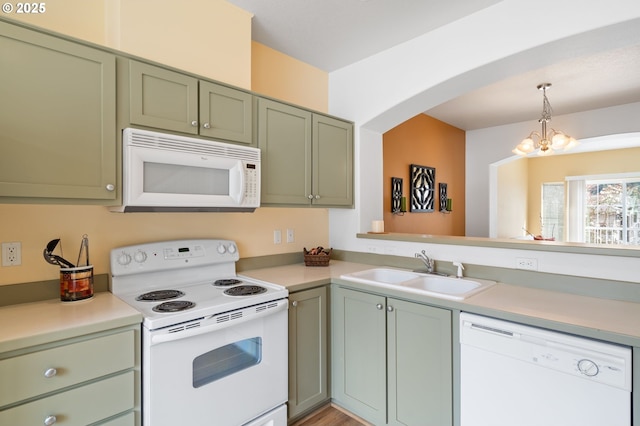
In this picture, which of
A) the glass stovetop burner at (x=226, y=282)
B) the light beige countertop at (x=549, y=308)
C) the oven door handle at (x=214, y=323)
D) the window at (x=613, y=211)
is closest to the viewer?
the light beige countertop at (x=549, y=308)

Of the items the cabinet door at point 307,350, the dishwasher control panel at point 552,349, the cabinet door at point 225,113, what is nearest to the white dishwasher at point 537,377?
the dishwasher control panel at point 552,349

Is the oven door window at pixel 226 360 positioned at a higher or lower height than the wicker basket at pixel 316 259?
lower

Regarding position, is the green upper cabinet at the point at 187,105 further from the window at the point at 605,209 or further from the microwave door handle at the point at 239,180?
the window at the point at 605,209

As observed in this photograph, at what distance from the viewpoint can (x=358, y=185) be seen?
9.72ft

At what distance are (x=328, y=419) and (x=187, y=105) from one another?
2176mm

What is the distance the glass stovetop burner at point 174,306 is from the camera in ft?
5.18

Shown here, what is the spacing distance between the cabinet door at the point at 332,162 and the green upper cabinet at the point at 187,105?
649 millimetres

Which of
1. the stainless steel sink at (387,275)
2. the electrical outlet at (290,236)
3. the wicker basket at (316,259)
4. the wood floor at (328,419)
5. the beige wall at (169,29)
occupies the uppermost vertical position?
the beige wall at (169,29)

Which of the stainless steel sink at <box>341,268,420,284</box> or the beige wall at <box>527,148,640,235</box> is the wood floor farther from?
the beige wall at <box>527,148,640,235</box>

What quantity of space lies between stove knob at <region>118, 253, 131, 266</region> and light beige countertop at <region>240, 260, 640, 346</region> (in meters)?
0.81

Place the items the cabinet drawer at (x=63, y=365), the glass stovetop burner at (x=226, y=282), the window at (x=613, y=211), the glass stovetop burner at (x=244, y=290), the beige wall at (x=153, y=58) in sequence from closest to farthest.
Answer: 1. the cabinet drawer at (x=63, y=365)
2. the beige wall at (x=153, y=58)
3. the glass stovetop burner at (x=244, y=290)
4. the glass stovetop burner at (x=226, y=282)
5. the window at (x=613, y=211)

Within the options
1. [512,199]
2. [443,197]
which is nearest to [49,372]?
[443,197]

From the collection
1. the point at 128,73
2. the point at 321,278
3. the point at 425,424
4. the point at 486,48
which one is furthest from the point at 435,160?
the point at 128,73

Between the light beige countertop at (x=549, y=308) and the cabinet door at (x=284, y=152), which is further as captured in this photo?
the cabinet door at (x=284, y=152)
